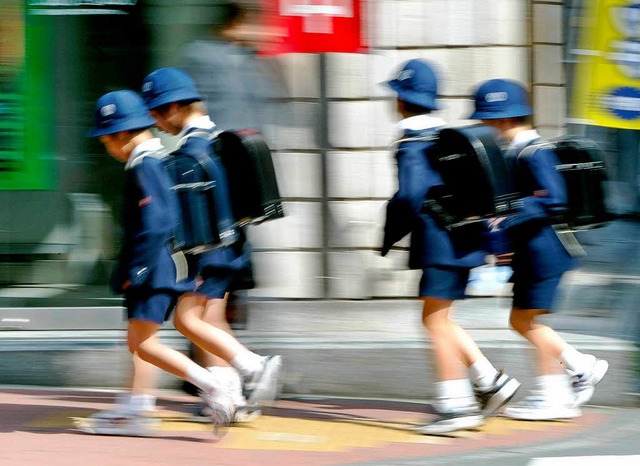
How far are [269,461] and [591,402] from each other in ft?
7.21

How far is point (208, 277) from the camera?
21.1 feet

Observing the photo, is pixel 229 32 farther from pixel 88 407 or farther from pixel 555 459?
pixel 555 459

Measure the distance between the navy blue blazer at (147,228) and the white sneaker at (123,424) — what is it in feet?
2.16

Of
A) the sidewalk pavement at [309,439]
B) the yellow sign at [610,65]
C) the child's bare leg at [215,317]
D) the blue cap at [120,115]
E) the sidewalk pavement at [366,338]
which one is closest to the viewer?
the sidewalk pavement at [309,439]

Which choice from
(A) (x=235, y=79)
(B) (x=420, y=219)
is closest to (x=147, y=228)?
(B) (x=420, y=219)

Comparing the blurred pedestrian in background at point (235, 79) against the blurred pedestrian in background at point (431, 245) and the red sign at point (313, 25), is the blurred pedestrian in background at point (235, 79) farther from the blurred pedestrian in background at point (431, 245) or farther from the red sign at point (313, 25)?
the blurred pedestrian in background at point (431, 245)

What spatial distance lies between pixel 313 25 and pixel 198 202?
5.64ft

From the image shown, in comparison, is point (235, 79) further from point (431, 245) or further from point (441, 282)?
point (441, 282)

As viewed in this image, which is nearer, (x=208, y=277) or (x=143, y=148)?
(x=143, y=148)

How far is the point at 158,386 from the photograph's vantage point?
762 centimetres

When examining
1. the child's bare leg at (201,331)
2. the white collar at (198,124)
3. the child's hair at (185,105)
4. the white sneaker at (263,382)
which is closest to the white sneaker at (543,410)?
the white sneaker at (263,382)

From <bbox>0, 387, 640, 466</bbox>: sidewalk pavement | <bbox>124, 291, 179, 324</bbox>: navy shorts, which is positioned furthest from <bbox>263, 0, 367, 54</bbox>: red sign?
<bbox>0, 387, 640, 466</bbox>: sidewalk pavement

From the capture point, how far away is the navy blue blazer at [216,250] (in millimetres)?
6277

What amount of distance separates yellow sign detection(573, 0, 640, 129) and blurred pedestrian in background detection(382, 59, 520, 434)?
1266 mm
